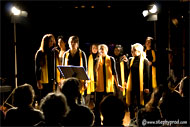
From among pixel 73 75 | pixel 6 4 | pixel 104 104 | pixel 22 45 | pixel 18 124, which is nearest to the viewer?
pixel 104 104

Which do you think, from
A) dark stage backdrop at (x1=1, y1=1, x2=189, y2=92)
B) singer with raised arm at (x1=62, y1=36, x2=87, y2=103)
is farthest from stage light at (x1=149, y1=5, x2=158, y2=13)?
singer with raised arm at (x1=62, y1=36, x2=87, y2=103)

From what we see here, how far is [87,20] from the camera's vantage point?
25.2 feet

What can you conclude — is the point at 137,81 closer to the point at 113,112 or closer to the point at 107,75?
the point at 107,75

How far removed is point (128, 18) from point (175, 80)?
8.89ft

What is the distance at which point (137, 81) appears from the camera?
465cm

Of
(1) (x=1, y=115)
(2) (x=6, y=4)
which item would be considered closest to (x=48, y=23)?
(2) (x=6, y=4)

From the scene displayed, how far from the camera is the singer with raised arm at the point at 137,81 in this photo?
457cm

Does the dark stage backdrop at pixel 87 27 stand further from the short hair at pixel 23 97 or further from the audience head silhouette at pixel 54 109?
the audience head silhouette at pixel 54 109

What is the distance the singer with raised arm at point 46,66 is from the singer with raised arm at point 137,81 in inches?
63.6

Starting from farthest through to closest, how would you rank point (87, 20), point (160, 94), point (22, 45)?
1. point (87, 20)
2. point (22, 45)
3. point (160, 94)

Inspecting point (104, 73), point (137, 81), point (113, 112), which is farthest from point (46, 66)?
point (113, 112)

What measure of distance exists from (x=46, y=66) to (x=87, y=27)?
3.14 meters

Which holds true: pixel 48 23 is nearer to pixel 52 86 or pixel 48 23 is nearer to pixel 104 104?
pixel 52 86

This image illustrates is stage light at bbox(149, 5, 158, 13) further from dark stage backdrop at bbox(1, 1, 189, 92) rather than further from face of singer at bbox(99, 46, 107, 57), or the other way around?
face of singer at bbox(99, 46, 107, 57)
